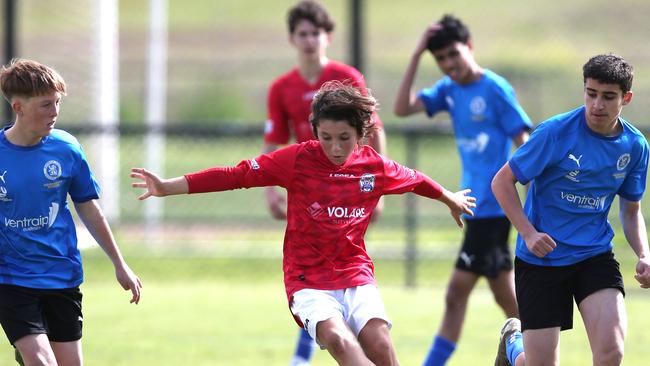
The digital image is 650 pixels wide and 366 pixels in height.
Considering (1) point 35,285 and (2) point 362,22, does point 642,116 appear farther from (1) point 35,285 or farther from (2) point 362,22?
(1) point 35,285

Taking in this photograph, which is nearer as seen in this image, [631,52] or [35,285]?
[35,285]

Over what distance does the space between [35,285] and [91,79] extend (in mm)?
10126

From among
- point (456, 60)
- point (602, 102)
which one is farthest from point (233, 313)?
point (602, 102)

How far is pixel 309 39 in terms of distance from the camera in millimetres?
7777

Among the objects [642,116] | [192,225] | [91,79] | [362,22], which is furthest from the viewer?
[642,116]

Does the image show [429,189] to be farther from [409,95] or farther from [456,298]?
[409,95]

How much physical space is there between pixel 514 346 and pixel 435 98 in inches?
77.7

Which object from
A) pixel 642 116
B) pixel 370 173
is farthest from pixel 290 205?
pixel 642 116

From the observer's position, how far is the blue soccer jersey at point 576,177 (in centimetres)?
569

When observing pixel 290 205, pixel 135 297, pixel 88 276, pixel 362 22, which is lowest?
pixel 88 276

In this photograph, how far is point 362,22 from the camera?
39.4 feet

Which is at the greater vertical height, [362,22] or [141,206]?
[362,22]

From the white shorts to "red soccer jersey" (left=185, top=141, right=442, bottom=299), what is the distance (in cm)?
4

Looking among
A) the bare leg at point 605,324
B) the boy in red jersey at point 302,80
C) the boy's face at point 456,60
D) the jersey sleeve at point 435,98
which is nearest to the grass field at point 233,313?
the boy in red jersey at point 302,80
